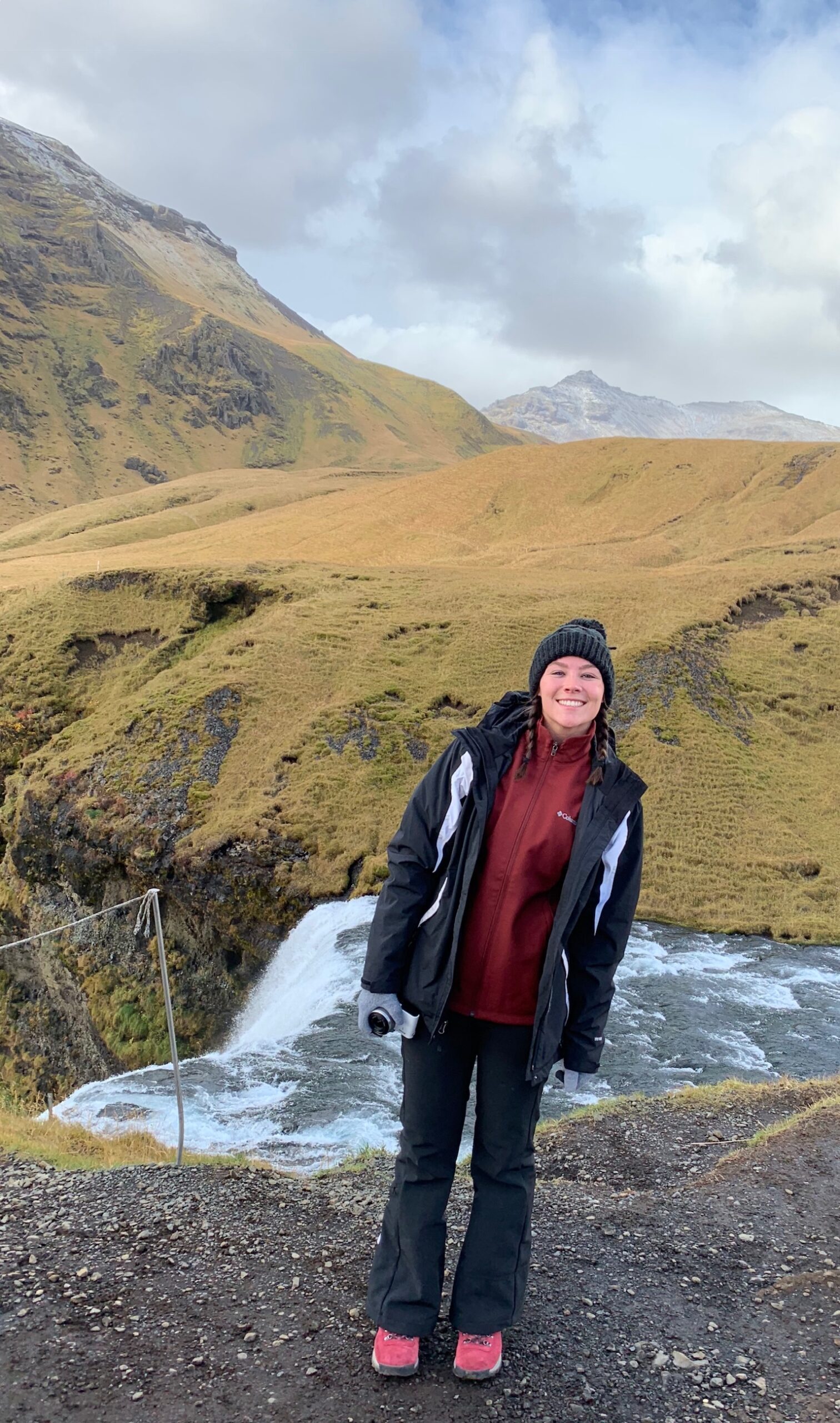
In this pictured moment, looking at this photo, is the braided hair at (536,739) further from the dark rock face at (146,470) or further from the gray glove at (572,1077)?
the dark rock face at (146,470)

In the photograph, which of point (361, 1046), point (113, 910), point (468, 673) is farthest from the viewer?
point (468, 673)

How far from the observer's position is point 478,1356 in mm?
4430

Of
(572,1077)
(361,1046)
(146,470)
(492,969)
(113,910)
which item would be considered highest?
(146,470)

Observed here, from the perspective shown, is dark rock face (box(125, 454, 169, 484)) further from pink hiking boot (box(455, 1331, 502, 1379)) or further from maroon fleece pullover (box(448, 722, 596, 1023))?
pink hiking boot (box(455, 1331, 502, 1379))

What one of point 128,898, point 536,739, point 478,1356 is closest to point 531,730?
point 536,739

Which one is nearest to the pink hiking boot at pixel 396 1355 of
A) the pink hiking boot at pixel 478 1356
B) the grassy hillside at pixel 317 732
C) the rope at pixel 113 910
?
the pink hiking boot at pixel 478 1356

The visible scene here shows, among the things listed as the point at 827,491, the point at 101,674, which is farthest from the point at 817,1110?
the point at 827,491

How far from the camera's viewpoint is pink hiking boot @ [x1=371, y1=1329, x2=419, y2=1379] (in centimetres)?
440

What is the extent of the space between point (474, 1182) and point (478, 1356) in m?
0.85

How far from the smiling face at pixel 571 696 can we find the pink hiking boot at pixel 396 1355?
3.20 metres

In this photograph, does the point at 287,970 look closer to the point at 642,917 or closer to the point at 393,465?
the point at 642,917

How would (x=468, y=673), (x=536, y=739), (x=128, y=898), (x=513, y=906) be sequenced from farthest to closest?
(x=468, y=673) < (x=128, y=898) < (x=536, y=739) < (x=513, y=906)

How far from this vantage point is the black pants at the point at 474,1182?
14.7 feet

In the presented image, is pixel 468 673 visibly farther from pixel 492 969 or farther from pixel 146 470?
pixel 146 470
